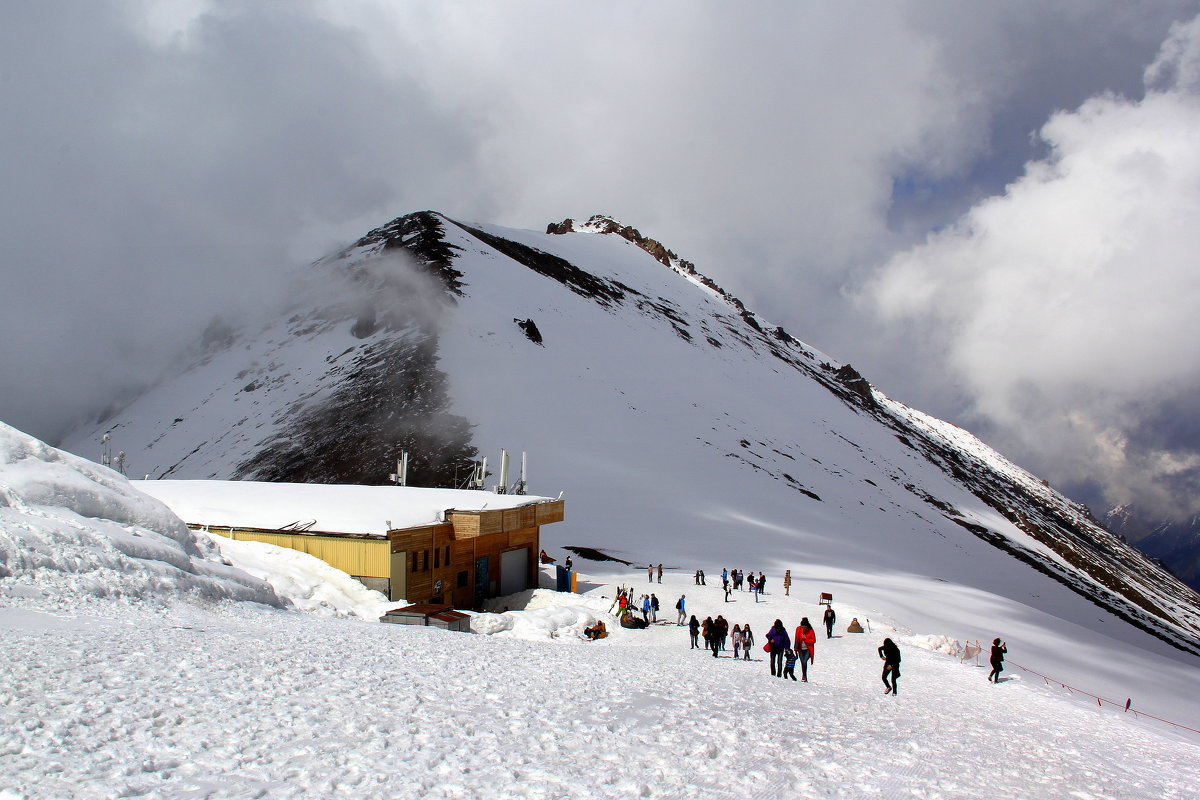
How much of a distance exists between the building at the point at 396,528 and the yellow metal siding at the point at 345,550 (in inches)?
1.2

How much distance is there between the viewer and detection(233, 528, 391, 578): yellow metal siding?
76.4 ft

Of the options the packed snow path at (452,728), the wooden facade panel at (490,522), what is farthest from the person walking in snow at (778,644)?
the wooden facade panel at (490,522)

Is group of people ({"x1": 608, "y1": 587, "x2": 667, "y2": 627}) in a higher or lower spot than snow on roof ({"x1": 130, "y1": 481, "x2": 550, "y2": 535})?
lower

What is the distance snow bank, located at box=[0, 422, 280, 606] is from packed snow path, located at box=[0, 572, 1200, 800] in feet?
2.48

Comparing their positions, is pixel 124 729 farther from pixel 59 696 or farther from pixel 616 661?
pixel 616 661

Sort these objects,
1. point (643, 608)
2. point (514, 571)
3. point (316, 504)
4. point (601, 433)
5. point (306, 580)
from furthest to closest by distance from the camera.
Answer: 1. point (601, 433)
2. point (514, 571)
3. point (316, 504)
4. point (643, 608)
5. point (306, 580)

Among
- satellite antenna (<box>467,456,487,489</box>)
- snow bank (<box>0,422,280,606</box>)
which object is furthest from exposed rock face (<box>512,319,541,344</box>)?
snow bank (<box>0,422,280,606</box>)

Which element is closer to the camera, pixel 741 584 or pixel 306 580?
pixel 306 580

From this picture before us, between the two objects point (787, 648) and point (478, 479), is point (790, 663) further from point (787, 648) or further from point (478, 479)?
point (478, 479)

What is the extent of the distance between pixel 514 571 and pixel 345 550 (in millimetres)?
8098

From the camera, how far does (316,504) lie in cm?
2691

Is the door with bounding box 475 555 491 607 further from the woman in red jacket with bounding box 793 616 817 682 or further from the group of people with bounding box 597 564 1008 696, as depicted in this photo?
the woman in red jacket with bounding box 793 616 817 682

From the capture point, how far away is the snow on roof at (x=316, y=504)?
2516cm

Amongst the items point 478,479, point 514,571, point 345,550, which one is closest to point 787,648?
point 345,550
